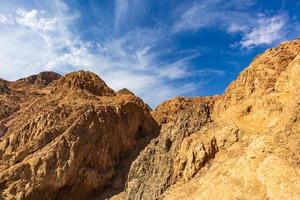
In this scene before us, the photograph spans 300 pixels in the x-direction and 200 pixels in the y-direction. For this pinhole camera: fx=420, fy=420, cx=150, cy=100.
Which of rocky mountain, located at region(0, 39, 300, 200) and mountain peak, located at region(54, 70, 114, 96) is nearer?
rocky mountain, located at region(0, 39, 300, 200)

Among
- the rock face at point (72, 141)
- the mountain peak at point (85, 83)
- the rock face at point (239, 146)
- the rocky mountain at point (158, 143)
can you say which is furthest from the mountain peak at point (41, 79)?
the rock face at point (239, 146)

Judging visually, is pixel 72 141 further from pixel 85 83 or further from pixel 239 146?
pixel 239 146

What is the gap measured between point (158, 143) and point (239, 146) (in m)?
15.0

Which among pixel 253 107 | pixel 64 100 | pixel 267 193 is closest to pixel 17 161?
pixel 64 100

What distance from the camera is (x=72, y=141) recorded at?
197ft

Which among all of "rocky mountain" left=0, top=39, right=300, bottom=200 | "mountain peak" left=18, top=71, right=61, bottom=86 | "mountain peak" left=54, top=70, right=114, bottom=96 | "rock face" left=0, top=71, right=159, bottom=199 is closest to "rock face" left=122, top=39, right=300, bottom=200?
"rocky mountain" left=0, top=39, right=300, bottom=200

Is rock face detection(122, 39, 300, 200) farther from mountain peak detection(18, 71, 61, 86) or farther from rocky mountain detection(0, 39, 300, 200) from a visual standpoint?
mountain peak detection(18, 71, 61, 86)

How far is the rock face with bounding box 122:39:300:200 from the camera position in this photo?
98.3ft

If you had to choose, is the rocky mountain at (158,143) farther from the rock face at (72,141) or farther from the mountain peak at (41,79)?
the mountain peak at (41,79)

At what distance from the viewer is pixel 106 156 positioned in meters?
63.2

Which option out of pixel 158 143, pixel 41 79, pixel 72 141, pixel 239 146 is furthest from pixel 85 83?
pixel 239 146

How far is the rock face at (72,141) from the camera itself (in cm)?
5488

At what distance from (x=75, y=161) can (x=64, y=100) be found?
17676 millimetres

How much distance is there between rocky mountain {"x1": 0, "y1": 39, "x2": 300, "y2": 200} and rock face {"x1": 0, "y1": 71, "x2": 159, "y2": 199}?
0.15m
